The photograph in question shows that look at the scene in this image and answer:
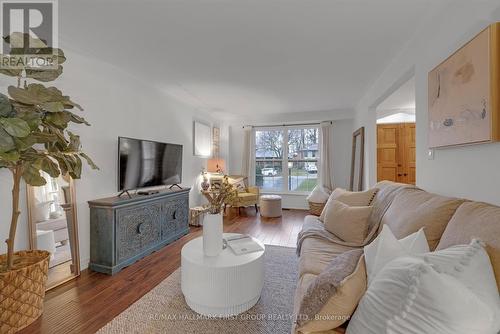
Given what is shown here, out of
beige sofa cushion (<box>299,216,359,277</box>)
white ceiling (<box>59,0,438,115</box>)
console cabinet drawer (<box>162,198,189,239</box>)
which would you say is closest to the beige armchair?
console cabinet drawer (<box>162,198,189,239</box>)

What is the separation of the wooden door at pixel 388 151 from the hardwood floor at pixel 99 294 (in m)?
2.85

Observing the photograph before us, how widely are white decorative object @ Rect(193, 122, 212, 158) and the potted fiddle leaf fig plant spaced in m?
3.00

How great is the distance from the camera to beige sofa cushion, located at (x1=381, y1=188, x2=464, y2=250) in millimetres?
1283

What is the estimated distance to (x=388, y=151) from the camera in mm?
4719

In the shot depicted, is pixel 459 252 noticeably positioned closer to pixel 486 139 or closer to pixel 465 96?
pixel 486 139

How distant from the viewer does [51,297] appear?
1958mm

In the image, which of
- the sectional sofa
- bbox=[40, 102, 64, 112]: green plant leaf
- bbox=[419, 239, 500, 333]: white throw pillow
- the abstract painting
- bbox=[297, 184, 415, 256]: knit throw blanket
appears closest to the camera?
bbox=[419, 239, 500, 333]: white throw pillow

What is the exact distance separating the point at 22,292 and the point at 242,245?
160 centimetres

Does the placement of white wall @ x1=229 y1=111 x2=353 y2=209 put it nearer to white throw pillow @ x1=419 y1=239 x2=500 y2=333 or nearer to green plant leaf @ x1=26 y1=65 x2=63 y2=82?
green plant leaf @ x1=26 y1=65 x2=63 y2=82

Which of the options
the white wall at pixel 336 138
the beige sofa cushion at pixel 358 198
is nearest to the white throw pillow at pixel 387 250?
the beige sofa cushion at pixel 358 198

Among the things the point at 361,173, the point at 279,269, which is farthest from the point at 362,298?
the point at 361,173

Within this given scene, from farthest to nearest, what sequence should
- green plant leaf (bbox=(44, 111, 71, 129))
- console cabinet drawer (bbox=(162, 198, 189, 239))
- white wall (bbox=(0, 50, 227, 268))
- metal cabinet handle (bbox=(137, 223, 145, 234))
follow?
1. console cabinet drawer (bbox=(162, 198, 189, 239))
2. metal cabinet handle (bbox=(137, 223, 145, 234))
3. white wall (bbox=(0, 50, 227, 268))
4. green plant leaf (bbox=(44, 111, 71, 129))

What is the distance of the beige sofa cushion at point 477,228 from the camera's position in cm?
85

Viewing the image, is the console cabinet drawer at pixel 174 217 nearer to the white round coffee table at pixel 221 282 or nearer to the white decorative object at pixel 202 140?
the white decorative object at pixel 202 140
